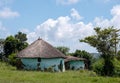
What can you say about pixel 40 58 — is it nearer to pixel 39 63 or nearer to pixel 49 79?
pixel 39 63

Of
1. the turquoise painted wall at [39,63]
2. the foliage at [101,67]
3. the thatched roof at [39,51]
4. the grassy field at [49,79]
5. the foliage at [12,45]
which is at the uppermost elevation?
the foliage at [12,45]

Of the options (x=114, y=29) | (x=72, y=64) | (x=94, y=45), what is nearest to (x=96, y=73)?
(x=94, y=45)

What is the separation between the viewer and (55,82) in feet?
66.5

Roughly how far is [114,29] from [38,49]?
11048 mm

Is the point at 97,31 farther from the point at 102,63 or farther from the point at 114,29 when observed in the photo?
the point at 102,63

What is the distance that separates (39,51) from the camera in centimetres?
4222

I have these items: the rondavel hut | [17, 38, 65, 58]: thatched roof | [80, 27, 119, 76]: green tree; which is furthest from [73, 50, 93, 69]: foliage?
[80, 27, 119, 76]: green tree

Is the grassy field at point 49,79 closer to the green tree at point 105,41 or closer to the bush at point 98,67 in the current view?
the bush at point 98,67

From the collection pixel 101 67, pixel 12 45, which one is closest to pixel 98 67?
pixel 101 67

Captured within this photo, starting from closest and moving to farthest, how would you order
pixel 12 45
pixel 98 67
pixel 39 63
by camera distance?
1. pixel 98 67
2. pixel 39 63
3. pixel 12 45

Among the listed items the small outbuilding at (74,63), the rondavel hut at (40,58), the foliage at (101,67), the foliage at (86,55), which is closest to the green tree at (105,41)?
the foliage at (101,67)

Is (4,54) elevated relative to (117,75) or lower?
elevated

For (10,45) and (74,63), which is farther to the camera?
(10,45)

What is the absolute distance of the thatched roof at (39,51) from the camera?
137 ft
